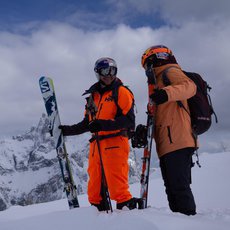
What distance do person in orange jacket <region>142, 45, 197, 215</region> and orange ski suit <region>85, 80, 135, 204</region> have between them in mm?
550

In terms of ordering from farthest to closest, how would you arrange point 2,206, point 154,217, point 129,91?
point 2,206 < point 129,91 < point 154,217

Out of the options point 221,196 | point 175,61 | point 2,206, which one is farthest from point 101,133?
point 2,206

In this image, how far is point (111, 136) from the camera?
5141 mm

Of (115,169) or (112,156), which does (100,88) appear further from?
(115,169)

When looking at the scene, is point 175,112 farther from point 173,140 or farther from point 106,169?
point 106,169

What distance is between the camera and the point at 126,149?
5.25m

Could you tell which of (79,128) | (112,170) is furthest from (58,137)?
(112,170)

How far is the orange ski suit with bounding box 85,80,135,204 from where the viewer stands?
505cm

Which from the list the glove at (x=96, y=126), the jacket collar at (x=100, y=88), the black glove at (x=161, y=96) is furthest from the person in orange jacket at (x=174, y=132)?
the glove at (x=96, y=126)

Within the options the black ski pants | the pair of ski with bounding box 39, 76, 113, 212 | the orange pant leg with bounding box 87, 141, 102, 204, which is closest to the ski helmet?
the pair of ski with bounding box 39, 76, 113, 212

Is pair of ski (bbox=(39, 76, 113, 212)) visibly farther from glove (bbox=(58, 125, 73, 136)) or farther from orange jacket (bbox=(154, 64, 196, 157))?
orange jacket (bbox=(154, 64, 196, 157))

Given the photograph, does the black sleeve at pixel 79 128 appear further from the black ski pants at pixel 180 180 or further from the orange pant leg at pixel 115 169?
the black ski pants at pixel 180 180

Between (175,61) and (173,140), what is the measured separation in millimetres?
1133

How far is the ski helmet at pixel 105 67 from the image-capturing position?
18.0 feet
